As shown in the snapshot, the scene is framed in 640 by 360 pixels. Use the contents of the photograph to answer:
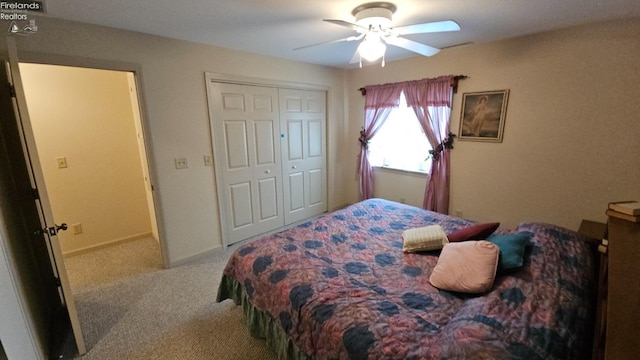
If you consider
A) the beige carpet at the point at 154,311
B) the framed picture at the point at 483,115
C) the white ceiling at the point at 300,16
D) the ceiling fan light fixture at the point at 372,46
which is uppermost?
the white ceiling at the point at 300,16

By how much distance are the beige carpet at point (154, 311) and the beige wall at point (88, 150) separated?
0.46 metres

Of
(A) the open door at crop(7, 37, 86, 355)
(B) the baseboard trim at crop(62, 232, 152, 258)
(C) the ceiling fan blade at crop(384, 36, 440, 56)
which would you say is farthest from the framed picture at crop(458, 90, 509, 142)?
(B) the baseboard trim at crop(62, 232, 152, 258)

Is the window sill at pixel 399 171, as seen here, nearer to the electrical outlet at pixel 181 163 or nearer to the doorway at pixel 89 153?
the electrical outlet at pixel 181 163

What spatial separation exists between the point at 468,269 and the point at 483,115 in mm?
2107

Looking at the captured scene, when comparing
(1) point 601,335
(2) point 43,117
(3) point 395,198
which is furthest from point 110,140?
(1) point 601,335

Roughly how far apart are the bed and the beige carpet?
9.2 inches

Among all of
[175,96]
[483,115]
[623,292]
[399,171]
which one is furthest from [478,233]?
[175,96]

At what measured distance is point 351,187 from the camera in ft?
14.6

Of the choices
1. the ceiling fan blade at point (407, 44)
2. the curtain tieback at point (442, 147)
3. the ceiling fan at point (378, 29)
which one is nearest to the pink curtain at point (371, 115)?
the curtain tieback at point (442, 147)

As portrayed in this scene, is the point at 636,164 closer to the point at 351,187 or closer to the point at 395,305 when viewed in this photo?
the point at 395,305

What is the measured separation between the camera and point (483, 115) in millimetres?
2830

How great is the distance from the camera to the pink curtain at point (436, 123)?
10.1 ft

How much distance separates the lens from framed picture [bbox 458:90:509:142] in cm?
271

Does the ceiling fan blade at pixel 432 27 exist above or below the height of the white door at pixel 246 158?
above
